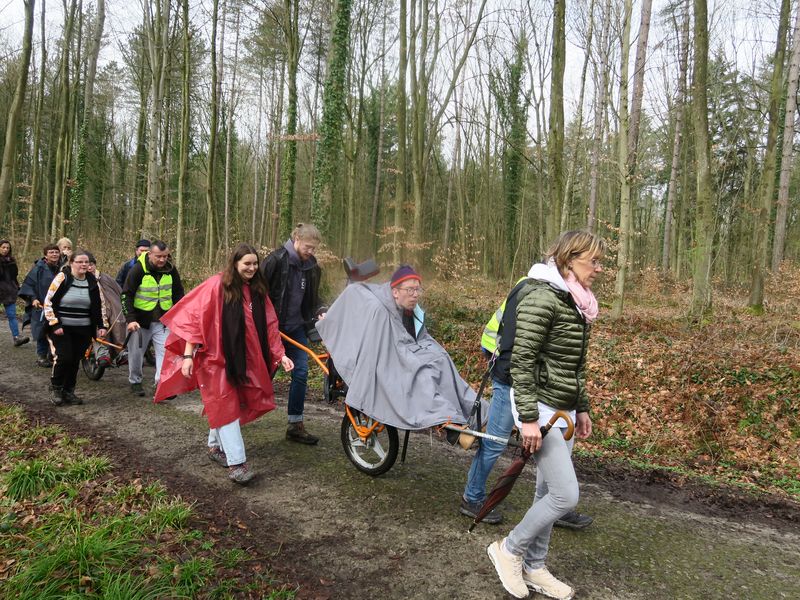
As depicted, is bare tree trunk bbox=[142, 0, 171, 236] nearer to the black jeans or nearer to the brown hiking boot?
the black jeans

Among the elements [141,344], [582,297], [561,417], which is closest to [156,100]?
[141,344]

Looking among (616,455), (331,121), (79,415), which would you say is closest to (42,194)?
(331,121)

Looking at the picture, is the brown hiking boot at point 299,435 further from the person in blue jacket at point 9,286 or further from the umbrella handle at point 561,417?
the person in blue jacket at point 9,286

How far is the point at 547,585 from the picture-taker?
3.10 meters

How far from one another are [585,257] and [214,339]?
3216 millimetres

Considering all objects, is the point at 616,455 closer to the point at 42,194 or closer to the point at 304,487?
the point at 304,487

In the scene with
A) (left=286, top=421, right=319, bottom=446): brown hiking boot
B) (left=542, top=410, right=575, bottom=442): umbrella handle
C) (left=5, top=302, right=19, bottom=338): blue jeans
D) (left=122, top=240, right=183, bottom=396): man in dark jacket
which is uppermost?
(left=122, top=240, right=183, bottom=396): man in dark jacket

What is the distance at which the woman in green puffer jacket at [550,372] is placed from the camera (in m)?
2.89

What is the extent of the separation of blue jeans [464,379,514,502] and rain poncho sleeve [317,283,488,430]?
24cm

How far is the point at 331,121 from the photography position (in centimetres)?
1295

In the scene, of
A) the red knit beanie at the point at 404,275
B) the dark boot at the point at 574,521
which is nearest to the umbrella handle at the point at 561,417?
the dark boot at the point at 574,521

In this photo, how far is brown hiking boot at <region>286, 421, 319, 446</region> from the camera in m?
5.60

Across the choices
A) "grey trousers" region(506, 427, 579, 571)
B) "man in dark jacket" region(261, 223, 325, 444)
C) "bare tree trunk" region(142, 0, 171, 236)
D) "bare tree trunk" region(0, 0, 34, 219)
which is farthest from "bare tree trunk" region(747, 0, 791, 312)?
"bare tree trunk" region(0, 0, 34, 219)

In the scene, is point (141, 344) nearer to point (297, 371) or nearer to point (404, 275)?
point (297, 371)
